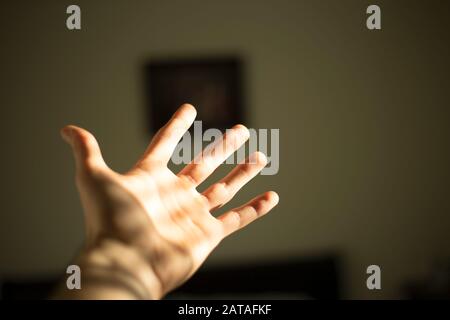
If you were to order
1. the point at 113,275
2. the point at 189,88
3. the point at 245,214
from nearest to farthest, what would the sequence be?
the point at 113,275, the point at 245,214, the point at 189,88

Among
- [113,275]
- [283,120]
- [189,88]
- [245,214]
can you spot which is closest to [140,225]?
[113,275]

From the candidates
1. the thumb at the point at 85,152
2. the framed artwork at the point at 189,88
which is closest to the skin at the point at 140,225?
the thumb at the point at 85,152

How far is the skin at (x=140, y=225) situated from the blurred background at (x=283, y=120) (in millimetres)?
1270

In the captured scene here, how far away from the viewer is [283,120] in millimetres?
2006

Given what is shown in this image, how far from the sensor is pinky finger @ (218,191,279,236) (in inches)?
28.0

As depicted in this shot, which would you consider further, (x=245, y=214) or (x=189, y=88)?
(x=189, y=88)

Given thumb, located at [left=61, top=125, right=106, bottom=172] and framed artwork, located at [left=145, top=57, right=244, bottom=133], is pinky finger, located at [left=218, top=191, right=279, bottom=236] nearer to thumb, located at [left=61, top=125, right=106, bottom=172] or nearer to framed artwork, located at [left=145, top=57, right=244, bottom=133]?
thumb, located at [left=61, top=125, right=106, bottom=172]

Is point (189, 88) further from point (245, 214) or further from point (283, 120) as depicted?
point (245, 214)

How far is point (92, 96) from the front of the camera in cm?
195

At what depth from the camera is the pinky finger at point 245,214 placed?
0.71 m

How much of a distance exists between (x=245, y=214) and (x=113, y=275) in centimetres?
24

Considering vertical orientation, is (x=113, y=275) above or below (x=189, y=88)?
below
